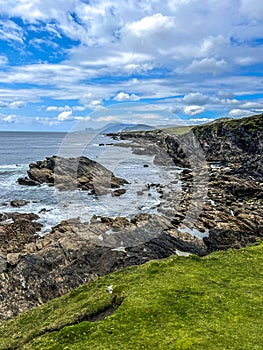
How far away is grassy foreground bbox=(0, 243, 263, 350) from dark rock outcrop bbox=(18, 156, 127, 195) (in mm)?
54912

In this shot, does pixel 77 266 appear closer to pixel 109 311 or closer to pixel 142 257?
pixel 142 257

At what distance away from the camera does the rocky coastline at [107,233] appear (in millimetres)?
28766

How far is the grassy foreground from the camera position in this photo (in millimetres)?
13750

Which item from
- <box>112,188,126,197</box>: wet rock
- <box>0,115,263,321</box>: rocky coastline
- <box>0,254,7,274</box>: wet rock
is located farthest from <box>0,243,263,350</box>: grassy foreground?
<box>112,188,126,197</box>: wet rock

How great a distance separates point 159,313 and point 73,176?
7038 centimetres

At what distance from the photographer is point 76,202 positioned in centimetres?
6638

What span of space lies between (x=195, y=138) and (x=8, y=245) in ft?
370

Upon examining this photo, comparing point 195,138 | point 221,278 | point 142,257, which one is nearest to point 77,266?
point 142,257

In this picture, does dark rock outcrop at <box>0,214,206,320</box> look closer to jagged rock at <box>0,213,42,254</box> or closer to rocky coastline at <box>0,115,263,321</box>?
rocky coastline at <box>0,115,263,321</box>

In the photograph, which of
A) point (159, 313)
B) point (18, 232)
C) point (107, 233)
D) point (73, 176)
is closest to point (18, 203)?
point (18, 232)

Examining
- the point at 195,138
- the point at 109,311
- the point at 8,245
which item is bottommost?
the point at 8,245

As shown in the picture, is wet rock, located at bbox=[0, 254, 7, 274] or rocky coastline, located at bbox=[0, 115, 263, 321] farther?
wet rock, located at bbox=[0, 254, 7, 274]

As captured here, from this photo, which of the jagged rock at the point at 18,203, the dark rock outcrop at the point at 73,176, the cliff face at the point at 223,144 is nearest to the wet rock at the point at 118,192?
the dark rock outcrop at the point at 73,176

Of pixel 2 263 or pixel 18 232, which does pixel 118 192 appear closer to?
pixel 18 232
